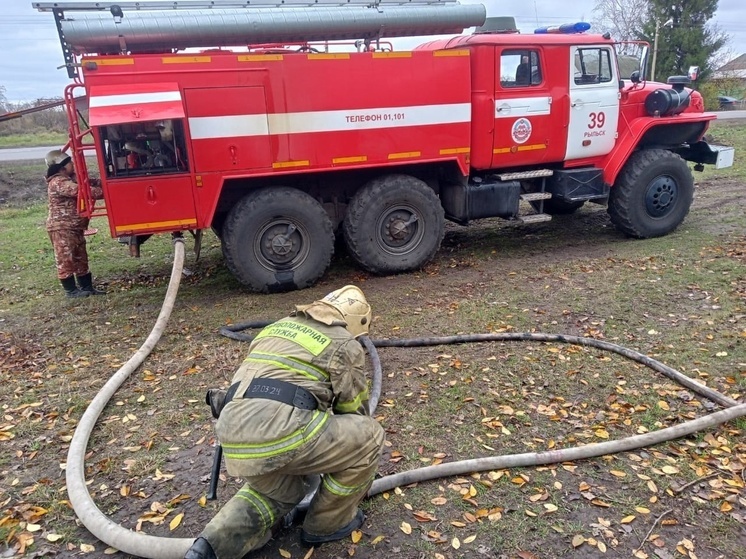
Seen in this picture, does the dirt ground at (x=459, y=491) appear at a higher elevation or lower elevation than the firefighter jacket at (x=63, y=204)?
lower

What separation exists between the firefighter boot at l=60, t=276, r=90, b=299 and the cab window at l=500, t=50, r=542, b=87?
586 centimetres

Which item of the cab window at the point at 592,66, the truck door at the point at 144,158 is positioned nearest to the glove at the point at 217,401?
the truck door at the point at 144,158

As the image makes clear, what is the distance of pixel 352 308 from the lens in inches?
122

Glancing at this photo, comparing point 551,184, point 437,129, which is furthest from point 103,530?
point 551,184

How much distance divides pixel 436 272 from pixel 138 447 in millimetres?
4463

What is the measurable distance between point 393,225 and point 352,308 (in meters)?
4.11

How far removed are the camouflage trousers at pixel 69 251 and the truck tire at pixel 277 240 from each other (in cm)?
192

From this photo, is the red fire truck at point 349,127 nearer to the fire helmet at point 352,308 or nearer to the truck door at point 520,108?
the truck door at point 520,108

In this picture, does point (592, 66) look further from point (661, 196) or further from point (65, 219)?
point (65, 219)

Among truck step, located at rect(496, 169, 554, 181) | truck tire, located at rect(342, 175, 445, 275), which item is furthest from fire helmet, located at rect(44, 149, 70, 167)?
truck step, located at rect(496, 169, 554, 181)

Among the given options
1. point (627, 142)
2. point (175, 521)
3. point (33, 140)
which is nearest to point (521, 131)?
point (627, 142)

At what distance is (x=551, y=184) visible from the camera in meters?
7.84

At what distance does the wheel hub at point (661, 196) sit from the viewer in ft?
26.6

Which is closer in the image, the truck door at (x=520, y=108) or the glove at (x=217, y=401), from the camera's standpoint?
the glove at (x=217, y=401)
